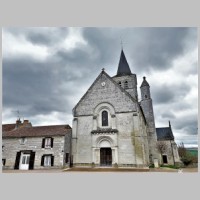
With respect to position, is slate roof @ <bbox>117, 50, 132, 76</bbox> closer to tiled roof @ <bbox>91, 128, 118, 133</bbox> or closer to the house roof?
tiled roof @ <bbox>91, 128, 118, 133</bbox>

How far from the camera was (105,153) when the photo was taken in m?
21.5

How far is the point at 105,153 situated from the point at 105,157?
0.49 metres

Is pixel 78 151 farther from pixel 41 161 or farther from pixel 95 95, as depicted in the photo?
pixel 95 95

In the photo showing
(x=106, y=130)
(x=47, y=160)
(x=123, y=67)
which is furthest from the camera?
(x=123, y=67)

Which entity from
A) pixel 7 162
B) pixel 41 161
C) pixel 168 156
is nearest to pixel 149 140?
pixel 168 156

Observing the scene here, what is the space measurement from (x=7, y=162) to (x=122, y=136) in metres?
14.8

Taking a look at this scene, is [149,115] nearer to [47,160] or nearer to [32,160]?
[47,160]

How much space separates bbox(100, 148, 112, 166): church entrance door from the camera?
835 inches

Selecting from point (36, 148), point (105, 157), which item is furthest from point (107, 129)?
point (36, 148)

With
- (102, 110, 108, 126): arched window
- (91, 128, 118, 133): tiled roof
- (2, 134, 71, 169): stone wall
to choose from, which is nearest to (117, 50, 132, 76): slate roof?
(102, 110, 108, 126): arched window

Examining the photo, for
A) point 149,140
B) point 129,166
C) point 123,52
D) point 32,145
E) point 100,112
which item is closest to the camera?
point 129,166

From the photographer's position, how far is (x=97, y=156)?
21.5m

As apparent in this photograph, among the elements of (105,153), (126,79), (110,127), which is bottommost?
(105,153)

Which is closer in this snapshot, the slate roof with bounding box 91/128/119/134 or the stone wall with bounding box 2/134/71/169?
the stone wall with bounding box 2/134/71/169
